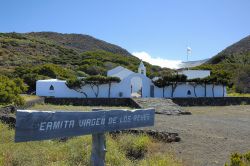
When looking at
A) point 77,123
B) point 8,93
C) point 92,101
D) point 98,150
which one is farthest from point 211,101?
point 77,123

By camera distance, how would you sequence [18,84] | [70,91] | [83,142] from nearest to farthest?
[83,142]
[18,84]
[70,91]

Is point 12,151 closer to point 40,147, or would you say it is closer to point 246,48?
point 40,147

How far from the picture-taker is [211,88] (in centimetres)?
3866

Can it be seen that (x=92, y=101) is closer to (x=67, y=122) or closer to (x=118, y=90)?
(x=118, y=90)

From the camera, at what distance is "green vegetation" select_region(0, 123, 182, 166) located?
27.3 ft

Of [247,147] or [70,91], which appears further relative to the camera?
[70,91]

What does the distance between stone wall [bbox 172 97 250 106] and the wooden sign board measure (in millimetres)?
27498

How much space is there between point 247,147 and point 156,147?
8.57ft

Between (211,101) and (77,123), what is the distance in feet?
99.8

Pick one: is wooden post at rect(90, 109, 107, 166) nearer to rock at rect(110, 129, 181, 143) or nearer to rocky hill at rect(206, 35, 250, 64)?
rock at rect(110, 129, 181, 143)

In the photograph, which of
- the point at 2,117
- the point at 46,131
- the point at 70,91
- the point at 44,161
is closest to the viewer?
the point at 46,131

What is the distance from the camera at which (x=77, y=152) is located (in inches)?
350

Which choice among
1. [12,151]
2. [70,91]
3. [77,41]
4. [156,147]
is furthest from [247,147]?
[77,41]

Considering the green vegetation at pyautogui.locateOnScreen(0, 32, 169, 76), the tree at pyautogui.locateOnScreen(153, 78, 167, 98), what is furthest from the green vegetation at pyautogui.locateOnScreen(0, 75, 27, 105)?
the green vegetation at pyautogui.locateOnScreen(0, 32, 169, 76)
